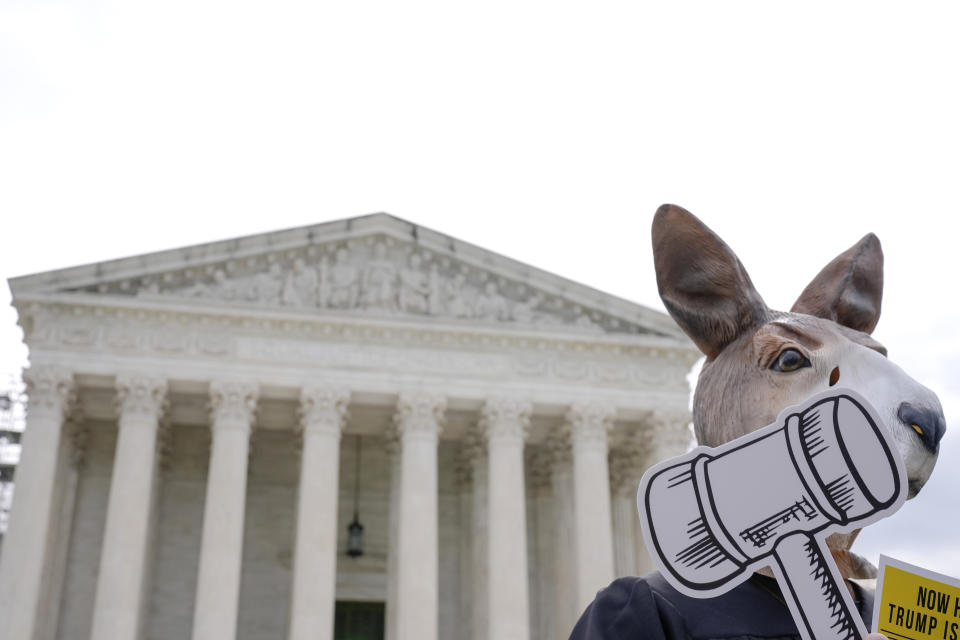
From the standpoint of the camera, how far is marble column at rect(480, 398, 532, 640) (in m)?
25.5

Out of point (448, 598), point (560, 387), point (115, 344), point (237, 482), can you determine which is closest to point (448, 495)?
point (448, 598)

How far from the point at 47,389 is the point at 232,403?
15.0 ft

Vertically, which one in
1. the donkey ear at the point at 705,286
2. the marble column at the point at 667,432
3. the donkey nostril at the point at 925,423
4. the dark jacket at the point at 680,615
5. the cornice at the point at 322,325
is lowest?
the dark jacket at the point at 680,615

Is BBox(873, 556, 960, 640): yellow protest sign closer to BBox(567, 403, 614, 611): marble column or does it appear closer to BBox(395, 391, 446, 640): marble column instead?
BBox(395, 391, 446, 640): marble column

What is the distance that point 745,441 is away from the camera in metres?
3.00

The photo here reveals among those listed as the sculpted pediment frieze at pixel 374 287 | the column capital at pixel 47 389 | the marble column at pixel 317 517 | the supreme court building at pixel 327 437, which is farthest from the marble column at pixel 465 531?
the column capital at pixel 47 389

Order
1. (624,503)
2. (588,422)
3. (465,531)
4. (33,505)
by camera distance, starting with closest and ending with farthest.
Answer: (33,505)
(588,422)
(465,531)
(624,503)

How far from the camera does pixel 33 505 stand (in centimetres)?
2428

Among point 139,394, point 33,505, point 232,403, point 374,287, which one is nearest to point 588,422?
point 374,287

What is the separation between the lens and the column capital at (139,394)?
25.6 m

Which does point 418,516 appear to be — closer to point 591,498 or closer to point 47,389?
point 591,498

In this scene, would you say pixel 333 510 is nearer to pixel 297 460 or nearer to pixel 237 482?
pixel 237 482

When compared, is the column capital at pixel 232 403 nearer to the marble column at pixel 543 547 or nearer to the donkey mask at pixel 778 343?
the marble column at pixel 543 547

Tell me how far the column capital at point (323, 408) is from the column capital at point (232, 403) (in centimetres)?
135
